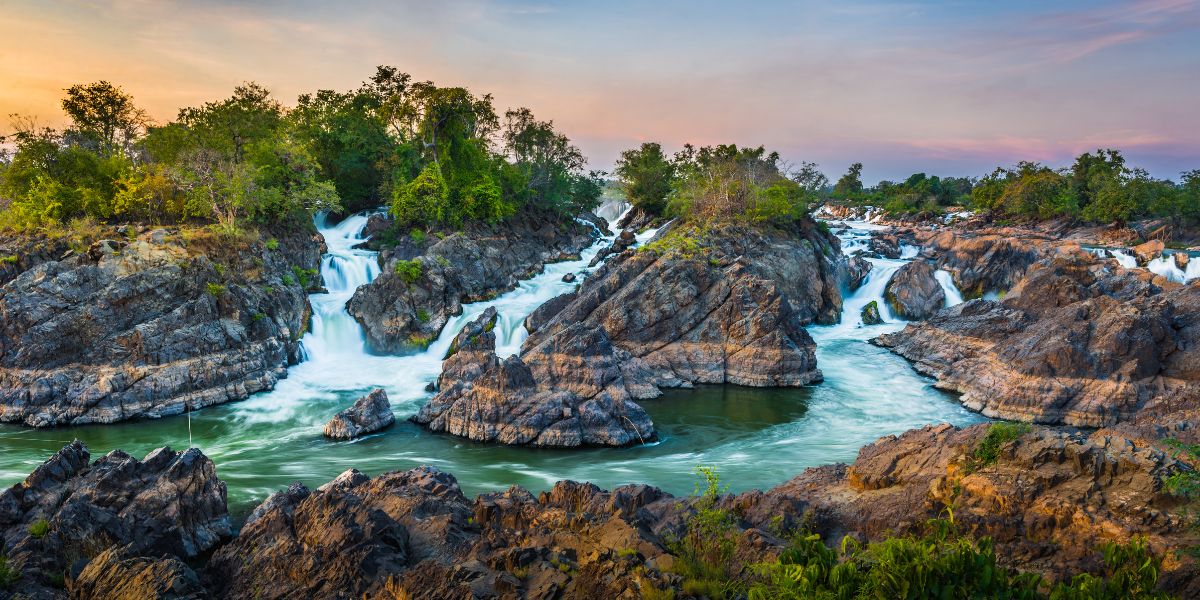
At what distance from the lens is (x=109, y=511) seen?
10.5 m

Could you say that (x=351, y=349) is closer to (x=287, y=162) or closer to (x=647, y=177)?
(x=287, y=162)

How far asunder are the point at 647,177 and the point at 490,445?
4022 cm

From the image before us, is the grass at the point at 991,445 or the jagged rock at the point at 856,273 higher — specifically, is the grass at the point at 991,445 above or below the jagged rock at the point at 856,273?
below

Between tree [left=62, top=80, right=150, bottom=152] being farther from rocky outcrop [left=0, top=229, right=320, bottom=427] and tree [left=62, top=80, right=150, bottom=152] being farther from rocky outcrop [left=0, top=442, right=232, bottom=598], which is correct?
rocky outcrop [left=0, top=442, right=232, bottom=598]

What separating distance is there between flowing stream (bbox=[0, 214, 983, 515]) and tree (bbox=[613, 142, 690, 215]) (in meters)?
27.5

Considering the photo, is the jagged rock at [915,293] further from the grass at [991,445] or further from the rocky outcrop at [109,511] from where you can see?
the rocky outcrop at [109,511]

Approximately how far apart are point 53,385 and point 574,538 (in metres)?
21.7

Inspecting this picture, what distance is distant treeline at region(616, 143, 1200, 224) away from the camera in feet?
125

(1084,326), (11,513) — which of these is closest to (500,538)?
(11,513)

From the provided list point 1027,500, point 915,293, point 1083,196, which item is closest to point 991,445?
point 1027,500

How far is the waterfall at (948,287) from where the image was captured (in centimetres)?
3559

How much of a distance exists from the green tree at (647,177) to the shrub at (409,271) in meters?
27.6

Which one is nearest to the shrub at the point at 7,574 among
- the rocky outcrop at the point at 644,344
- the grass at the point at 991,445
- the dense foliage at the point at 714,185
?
the rocky outcrop at the point at 644,344

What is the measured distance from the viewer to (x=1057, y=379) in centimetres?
2014
